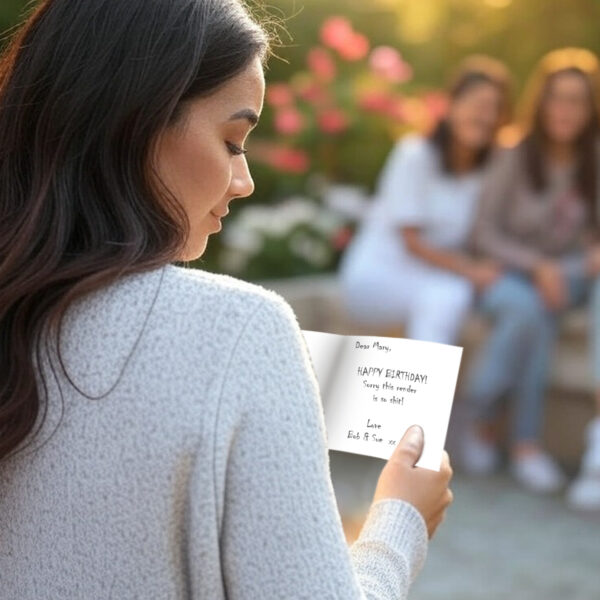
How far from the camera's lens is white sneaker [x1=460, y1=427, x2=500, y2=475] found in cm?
502

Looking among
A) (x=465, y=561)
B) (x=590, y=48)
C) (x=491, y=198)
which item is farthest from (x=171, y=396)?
(x=590, y=48)

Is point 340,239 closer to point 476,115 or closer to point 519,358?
point 476,115

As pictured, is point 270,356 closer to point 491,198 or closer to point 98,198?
point 98,198

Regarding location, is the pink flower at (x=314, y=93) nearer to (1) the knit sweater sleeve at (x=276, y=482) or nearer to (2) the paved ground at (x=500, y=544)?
(2) the paved ground at (x=500, y=544)

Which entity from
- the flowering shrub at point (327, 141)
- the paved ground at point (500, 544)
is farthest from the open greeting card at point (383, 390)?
the flowering shrub at point (327, 141)

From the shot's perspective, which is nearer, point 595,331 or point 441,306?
point 595,331

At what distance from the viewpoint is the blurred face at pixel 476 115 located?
510 centimetres

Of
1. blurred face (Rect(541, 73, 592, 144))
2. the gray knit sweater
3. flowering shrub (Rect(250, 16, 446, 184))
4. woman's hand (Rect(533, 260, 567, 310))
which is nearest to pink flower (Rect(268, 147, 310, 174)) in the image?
flowering shrub (Rect(250, 16, 446, 184))

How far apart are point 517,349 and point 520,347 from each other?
1 centimetres

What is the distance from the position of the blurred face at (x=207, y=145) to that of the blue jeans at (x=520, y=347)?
3738 millimetres

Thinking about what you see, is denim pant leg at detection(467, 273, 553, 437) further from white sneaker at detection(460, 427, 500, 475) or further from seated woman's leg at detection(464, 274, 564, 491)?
white sneaker at detection(460, 427, 500, 475)

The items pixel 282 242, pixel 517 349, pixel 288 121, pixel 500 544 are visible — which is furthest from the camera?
pixel 288 121

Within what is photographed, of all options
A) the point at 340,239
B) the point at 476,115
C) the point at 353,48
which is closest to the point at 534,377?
the point at 476,115

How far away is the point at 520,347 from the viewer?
4984mm
